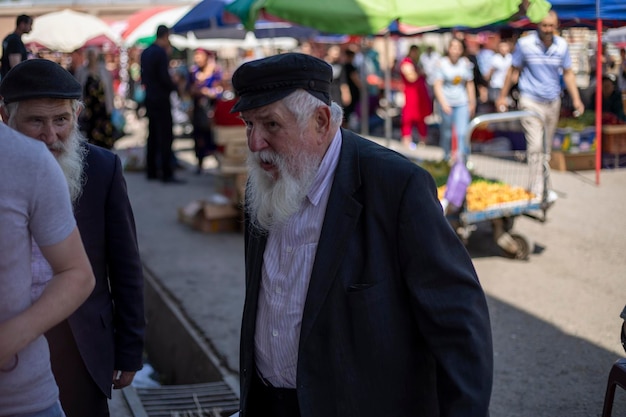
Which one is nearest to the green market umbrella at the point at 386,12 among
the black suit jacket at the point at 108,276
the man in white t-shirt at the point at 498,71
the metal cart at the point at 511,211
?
the metal cart at the point at 511,211

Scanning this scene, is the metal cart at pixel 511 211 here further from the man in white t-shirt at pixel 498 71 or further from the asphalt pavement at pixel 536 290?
the man in white t-shirt at pixel 498 71

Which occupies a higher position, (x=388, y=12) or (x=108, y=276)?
(x=388, y=12)

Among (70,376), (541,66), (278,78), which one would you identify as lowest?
(70,376)

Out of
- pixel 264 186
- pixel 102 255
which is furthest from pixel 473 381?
pixel 102 255

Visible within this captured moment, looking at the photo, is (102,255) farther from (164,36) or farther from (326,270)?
(164,36)

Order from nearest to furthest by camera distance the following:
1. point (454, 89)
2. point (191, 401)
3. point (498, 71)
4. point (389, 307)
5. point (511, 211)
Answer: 1. point (389, 307)
2. point (191, 401)
3. point (511, 211)
4. point (454, 89)
5. point (498, 71)

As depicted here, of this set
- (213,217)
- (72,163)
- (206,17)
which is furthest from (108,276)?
(206,17)

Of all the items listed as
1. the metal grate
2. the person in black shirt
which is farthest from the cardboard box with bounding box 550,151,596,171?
the metal grate

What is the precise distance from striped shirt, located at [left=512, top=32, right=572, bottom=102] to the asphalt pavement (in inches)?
48.0

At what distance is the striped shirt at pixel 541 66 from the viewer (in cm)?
963

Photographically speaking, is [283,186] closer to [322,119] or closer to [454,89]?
[322,119]

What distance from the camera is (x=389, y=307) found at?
2078 mm

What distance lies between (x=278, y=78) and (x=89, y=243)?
3.43 ft

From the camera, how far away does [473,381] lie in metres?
2.03
